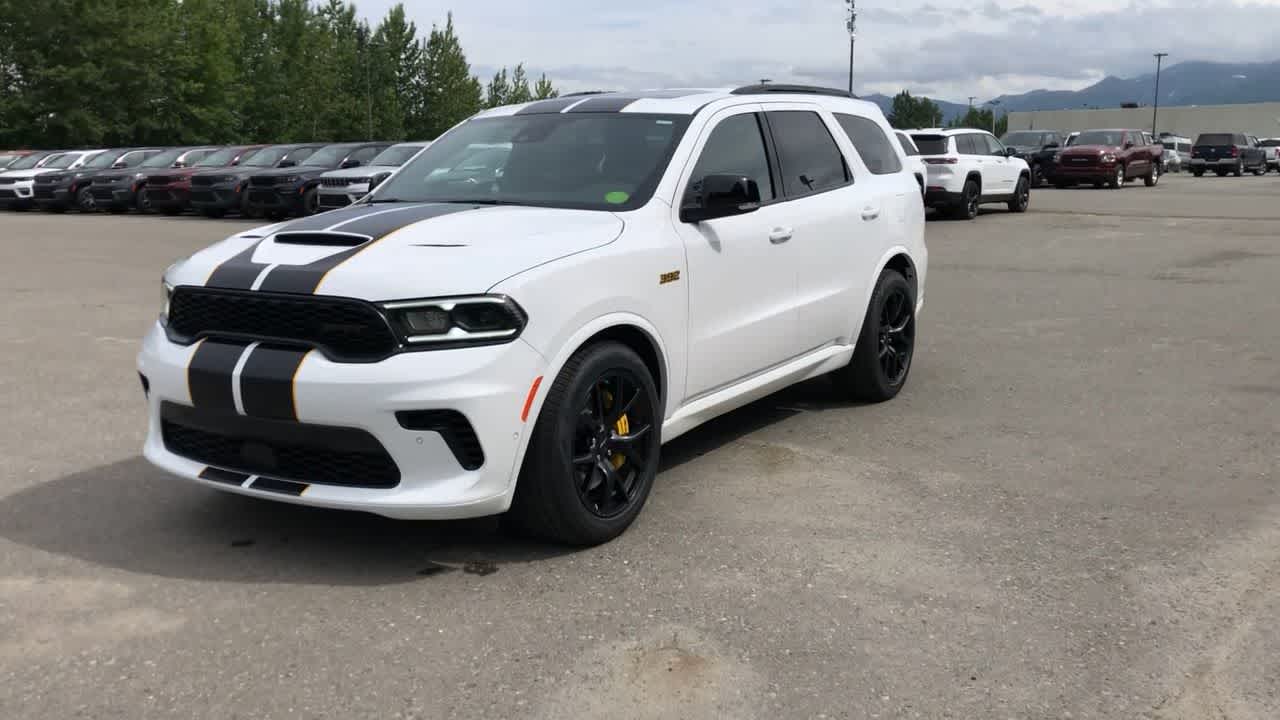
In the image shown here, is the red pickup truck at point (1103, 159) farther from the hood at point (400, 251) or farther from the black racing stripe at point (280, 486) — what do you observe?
the black racing stripe at point (280, 486)

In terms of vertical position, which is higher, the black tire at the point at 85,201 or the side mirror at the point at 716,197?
the side mirror at the point at 716,197

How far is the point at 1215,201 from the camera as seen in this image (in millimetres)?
29312

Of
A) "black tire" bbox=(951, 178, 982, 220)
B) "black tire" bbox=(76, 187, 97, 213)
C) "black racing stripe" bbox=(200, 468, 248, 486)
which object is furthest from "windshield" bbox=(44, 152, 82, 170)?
"black racing stripe" bbox=(200, 468, 248, 486)

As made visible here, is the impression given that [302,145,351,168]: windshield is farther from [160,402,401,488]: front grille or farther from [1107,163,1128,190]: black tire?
[160,402,401,488]: front grille

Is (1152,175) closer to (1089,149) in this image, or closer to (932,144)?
(1089,149)

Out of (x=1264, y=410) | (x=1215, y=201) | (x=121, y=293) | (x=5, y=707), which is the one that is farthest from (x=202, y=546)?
(x=1215, y=201)

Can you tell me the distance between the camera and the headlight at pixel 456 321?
4.23 meters

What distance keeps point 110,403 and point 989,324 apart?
270 inches

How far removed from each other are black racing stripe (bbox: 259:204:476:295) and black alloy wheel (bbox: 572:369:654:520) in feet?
3.22

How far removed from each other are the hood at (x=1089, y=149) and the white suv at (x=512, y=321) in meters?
31.5

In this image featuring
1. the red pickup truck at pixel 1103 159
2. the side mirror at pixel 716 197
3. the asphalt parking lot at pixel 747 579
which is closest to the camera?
the asphalt parking lot at pixel 747 579

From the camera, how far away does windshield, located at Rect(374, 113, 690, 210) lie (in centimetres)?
540

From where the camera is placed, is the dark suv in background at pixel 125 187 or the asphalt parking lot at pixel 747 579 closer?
the asphalt parking lot at pixel 747 579

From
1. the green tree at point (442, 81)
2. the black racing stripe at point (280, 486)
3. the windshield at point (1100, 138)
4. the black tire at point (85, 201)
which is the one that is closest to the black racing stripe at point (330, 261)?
the black racing stripe at point (280, 486)
